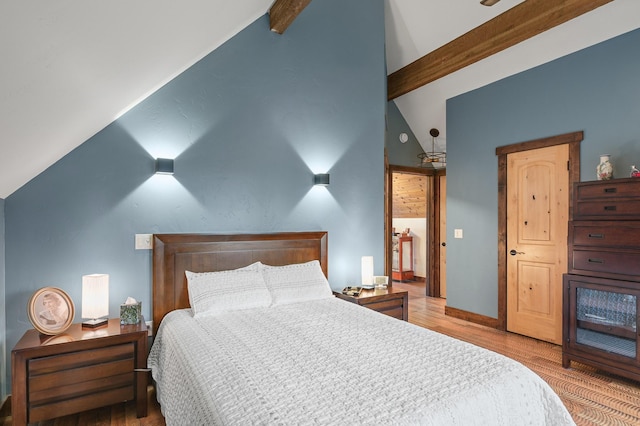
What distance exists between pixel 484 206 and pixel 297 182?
8.04ft

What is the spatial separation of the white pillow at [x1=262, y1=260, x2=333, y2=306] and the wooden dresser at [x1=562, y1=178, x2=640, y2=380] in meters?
2.17

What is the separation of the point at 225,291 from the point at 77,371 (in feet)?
3.31

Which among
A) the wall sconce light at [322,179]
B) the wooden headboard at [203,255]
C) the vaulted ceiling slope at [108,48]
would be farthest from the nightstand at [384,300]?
the vaulted ceiling slope at [108,48]

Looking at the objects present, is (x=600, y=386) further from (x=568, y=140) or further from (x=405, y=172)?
(x=405, y=172)

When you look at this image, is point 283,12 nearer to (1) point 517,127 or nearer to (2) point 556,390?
(1) point 517,127

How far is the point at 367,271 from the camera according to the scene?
3.73m

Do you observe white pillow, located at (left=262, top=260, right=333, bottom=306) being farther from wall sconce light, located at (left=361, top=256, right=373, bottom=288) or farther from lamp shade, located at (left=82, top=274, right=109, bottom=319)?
lamp shade, located at (left=82, top=274, right=109, bottom=319)

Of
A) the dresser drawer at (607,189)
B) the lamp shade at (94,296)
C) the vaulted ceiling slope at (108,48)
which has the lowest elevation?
the lamp shade at (94,296)

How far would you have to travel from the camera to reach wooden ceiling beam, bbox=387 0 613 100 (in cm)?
316

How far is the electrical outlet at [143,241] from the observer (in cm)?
280

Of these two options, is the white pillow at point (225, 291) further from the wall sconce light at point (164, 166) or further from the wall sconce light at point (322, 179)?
the wall sconce light at point (322, 179)

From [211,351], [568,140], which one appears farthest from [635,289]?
[211,351]

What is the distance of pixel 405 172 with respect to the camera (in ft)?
18.4

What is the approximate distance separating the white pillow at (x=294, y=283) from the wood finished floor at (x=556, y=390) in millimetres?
1156
